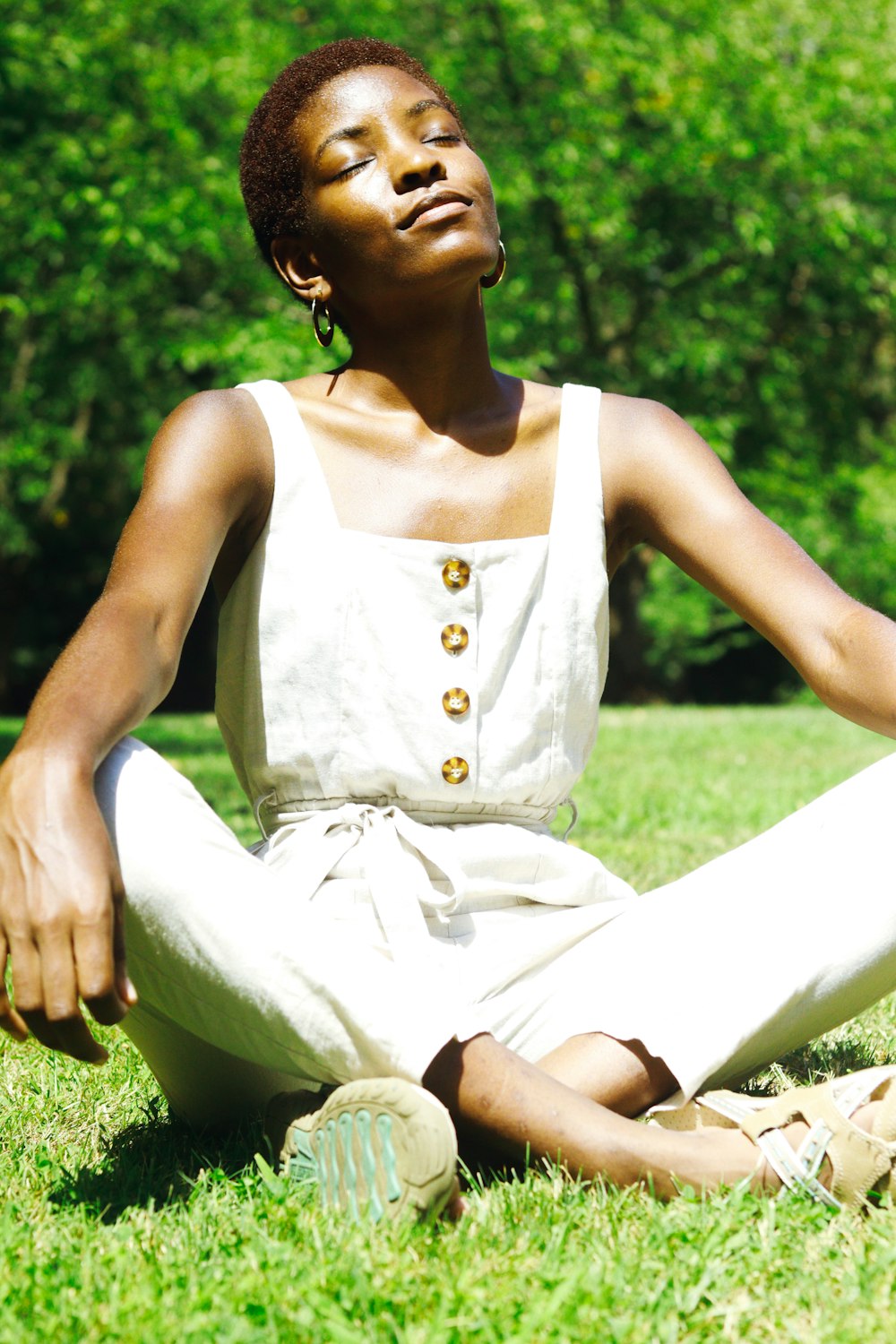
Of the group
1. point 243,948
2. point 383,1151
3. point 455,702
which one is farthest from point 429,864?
point 383,1151

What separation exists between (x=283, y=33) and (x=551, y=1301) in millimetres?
17531

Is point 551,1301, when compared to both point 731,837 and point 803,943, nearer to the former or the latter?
point 803,943

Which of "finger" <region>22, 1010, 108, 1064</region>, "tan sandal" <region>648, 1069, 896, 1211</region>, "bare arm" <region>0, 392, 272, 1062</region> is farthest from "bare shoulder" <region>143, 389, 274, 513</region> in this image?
"tan sandal" <region>648, 1069, 896, 1211</region>

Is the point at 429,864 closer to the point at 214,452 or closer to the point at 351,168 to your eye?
the point at 214,452

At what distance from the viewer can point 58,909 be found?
1.78 meters

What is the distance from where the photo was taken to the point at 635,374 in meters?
19.5

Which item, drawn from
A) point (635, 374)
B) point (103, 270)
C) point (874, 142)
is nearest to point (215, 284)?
point (103, 270)

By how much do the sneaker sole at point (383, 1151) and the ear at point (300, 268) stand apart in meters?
1.56

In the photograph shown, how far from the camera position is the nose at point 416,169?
258cm

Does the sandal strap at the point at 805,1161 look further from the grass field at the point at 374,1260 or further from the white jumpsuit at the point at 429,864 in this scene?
the white jumpsuit at the point at 429,864

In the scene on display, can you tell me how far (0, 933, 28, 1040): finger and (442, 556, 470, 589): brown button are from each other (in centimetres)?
102

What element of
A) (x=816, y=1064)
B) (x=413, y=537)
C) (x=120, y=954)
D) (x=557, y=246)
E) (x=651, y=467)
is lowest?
(x=557, y=246)

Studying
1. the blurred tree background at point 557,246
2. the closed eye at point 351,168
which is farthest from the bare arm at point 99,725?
the blurred tree background at point 557,246

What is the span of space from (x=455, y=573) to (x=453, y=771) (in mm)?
347
